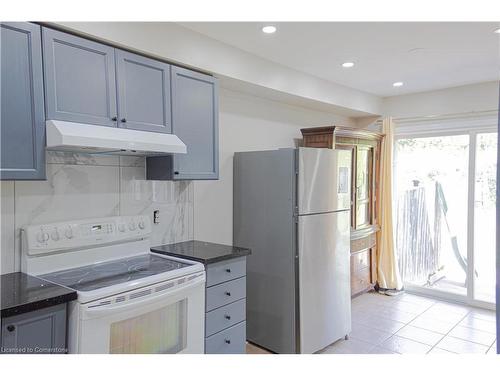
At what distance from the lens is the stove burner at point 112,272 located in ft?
6.28

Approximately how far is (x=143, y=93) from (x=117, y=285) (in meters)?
1.20

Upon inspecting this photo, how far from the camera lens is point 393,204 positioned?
474 centimetres

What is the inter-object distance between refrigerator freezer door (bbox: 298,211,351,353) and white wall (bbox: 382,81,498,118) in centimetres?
204

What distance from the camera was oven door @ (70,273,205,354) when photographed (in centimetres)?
173

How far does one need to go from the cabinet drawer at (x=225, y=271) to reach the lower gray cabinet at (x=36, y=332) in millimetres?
947

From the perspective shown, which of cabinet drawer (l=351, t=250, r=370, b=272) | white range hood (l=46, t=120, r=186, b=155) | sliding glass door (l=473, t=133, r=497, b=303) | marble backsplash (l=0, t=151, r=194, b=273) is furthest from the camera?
cabinet drawer (l=351, t=250, r=370, b=272)

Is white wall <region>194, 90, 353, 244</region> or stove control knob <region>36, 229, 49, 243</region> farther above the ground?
white wall <region>194, 90, 353, 244</region>

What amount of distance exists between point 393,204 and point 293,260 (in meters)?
2.40

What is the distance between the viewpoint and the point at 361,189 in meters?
4.39

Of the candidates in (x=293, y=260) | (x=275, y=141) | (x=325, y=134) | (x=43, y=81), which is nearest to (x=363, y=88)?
(x=325, y=134)

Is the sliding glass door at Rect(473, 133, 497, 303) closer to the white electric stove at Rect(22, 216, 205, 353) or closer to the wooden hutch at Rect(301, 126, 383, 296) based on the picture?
the wooden hutch at Rect(301, 126, 383, 296)

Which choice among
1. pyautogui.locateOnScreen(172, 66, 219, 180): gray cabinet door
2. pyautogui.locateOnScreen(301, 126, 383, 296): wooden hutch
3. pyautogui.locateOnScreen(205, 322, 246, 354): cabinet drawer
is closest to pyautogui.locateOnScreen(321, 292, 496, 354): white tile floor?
pyautogui.locateOnScreen(301, 126, 383, 296): wooden hutch

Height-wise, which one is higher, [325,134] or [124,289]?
[325,134]
